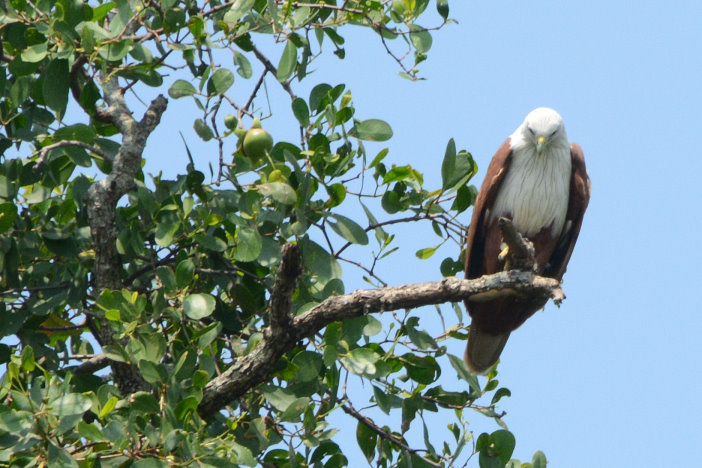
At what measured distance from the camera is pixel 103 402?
3422mm

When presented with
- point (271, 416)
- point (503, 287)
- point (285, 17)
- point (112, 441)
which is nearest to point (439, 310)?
point (503, 287)

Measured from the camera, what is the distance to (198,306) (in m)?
3.54

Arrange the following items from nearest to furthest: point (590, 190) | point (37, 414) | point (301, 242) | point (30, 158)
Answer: point (37, 414) < point (301, 242) < point (30, 158) < point (590, 190)

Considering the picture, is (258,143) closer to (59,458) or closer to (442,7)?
(442,7)

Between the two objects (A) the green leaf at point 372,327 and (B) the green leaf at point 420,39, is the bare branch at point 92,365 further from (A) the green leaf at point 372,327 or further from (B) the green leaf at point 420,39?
(B) the green leaf at point 420,39

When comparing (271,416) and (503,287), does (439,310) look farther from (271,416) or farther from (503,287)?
(271,416)

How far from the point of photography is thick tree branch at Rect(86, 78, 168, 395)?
12.4 feet

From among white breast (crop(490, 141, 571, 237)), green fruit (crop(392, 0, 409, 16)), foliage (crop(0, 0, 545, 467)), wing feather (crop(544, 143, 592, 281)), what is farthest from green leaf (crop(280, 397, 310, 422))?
wing feather (crop(544, 143, 592, 281))

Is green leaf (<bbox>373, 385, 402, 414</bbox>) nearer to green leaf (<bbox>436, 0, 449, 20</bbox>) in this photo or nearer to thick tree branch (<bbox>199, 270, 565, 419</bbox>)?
thick tree branch (<bbox>199, 270, 565, 419</bbox>)

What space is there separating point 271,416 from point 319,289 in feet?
1.81

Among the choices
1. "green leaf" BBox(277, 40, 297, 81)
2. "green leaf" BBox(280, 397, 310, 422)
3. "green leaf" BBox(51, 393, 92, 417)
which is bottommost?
"green leaf" BBox(51, 393, 92, 417)

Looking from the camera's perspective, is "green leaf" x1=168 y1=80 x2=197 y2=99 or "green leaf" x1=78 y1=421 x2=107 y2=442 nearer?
"green leaf" x1=78 y1=421 x2=107 y2=442

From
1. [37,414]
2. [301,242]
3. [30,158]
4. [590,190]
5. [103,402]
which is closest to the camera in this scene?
[37,414]

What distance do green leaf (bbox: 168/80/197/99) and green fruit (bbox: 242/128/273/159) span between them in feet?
1.02
